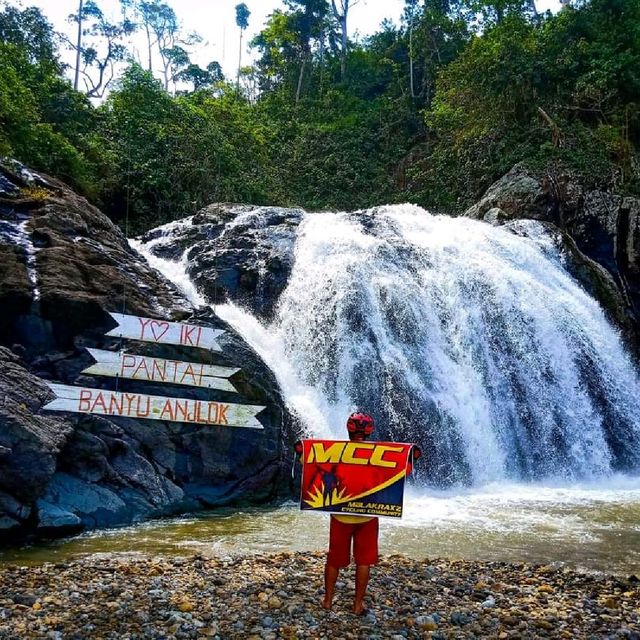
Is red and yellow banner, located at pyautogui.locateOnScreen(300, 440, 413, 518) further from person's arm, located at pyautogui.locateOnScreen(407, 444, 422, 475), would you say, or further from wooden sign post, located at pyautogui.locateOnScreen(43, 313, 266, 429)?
wooden sign post, located at pyautogui.locateOnScreen(43, 313, 266, 429)

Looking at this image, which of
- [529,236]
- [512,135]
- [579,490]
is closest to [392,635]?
[579,490]

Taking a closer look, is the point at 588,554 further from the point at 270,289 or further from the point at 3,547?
the point at 270,289

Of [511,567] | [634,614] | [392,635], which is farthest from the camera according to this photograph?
[511,567]

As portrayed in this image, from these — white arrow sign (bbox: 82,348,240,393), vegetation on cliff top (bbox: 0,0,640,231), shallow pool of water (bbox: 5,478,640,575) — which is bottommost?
shallow pool of water (bbox: 5,478,640,575)

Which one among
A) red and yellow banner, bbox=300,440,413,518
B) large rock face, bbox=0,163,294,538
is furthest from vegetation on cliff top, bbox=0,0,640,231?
red and yellow banner, bbox=300,440,413,518

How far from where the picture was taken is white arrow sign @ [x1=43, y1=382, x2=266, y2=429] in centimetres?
745

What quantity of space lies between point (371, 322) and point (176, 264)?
5222 millimetres

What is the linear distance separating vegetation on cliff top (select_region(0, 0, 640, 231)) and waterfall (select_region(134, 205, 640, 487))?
26.2ft

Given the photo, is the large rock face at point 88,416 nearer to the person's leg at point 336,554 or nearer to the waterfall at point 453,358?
the waterfall at point 453,358

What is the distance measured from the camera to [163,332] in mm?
8586

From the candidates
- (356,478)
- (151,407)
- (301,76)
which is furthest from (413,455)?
(301,76)

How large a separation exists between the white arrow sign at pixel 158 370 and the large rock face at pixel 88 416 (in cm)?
24

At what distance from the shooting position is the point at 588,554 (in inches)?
250

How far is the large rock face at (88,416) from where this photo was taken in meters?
6.73
